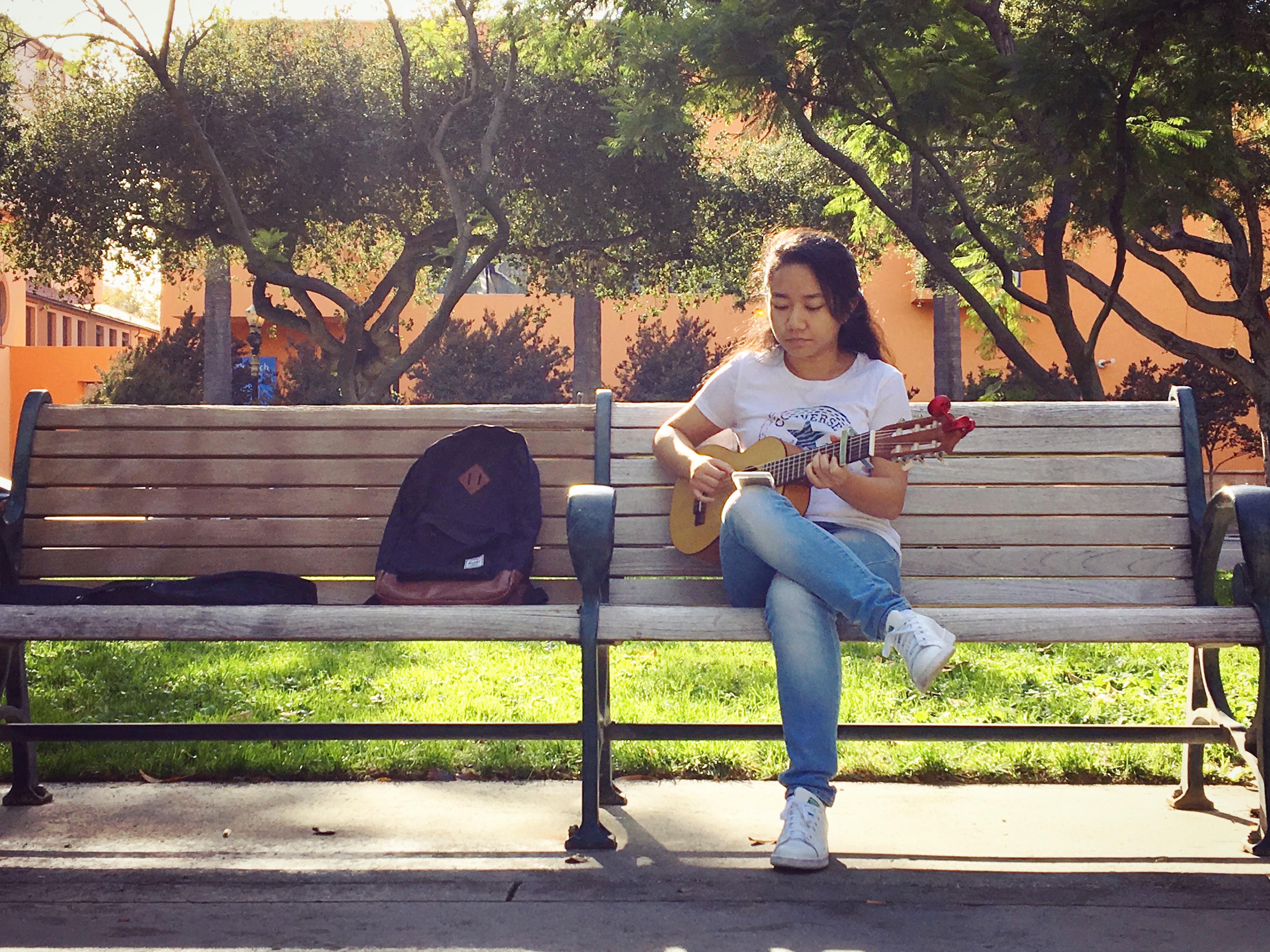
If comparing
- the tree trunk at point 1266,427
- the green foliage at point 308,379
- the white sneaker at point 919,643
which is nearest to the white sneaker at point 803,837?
the white sneaker at point 919,643

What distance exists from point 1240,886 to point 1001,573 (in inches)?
39.2

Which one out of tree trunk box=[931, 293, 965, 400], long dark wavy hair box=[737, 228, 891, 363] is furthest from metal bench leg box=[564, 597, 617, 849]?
tree trunk box=[931, 293, 965, 400]

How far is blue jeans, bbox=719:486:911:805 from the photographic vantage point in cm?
256

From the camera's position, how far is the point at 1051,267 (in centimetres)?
880

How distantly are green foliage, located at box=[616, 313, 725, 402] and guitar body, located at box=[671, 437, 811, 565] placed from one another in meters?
20.5

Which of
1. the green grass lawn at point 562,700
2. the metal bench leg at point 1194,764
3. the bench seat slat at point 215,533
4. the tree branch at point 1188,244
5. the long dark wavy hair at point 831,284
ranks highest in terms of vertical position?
the tree branch at point 1188,244

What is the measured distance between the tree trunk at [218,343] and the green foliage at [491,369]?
4339 mm

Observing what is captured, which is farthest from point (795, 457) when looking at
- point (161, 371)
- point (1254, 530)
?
point (161, 371)

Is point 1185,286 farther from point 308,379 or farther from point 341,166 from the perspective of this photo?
point 308,379

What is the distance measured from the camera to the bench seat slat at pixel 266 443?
11.4 feet

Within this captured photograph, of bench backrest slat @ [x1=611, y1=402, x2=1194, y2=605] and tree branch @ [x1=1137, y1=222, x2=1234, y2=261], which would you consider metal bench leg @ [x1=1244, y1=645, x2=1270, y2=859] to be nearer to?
bench backrest slat @ [x1=611, y1=402, x2=1194, y2=605]

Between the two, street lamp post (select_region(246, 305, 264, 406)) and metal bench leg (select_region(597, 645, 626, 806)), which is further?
street lamp post (select_region(246, 305, 264, 406))

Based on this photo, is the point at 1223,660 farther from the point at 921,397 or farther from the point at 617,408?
the point at 921,397

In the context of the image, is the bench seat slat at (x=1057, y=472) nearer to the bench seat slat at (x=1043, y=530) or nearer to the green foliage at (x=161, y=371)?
the bench seat slat at (x=1043, y=530)
